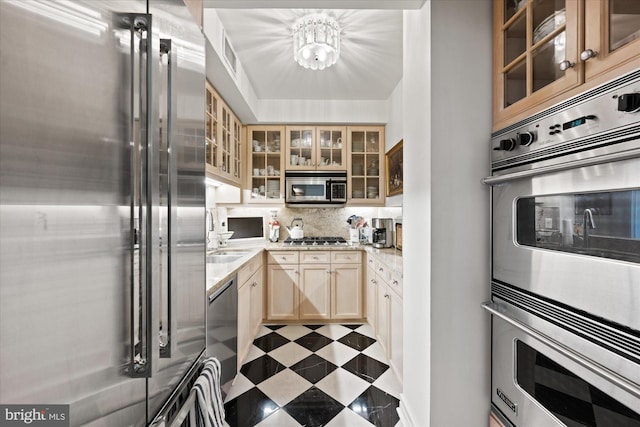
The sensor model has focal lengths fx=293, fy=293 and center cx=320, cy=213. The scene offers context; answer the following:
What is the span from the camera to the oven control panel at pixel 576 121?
792 millimetres

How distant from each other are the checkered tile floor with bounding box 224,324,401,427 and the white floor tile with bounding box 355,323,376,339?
0.04m

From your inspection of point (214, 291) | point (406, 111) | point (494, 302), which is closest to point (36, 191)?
point (214, 291)

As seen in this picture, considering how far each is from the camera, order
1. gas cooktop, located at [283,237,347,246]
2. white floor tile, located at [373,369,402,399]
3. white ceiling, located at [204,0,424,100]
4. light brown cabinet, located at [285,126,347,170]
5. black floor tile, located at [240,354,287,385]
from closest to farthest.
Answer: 1. white ceiling, located at [204,0,424,100]
2. white floor tile, located at [373,369,402,399]
3. black floor tile, located at [240,354,287,385]
4. gas cooktop, located at [283,237,347,246]
5. light brown cabinet, located at [285,126,347,170]

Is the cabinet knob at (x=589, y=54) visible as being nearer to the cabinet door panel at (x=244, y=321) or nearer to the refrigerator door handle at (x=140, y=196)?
the refrigerator door handle at (x=140, y=196)

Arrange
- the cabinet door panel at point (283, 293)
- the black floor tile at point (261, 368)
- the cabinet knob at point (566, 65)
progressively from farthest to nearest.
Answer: the cabinet door panel at point (283, 293)
the black floor tile at point (261, 368)
the cabinet knob at point (566, 65)

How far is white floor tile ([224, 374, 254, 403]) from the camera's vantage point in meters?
2.13

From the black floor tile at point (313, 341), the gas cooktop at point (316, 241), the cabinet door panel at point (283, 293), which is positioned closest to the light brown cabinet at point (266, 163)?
the gas cooktop at point (316, 241)

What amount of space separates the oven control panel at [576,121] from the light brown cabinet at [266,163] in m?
2.95

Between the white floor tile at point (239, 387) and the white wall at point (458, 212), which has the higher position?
the white wall at point (458, 212)

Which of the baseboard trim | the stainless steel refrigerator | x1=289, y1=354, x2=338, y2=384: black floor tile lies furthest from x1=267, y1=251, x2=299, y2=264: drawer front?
the stainless steel refrigerator

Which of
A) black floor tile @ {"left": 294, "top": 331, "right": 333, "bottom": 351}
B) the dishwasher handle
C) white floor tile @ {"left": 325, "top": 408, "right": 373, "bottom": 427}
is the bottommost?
white floor tile @ {"left": 325, "top": 408, "right": 373, "bottom": 427}

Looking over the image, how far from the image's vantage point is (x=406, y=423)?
174cm

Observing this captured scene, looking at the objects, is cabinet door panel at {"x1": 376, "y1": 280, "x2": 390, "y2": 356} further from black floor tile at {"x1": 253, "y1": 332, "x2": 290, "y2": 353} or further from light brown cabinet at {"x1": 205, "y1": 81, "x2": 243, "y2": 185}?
light brown cabinet at {"x1": 205, "y1": 81, "x2": 243, "y2": 185}

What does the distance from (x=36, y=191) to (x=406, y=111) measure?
177 centimetres
